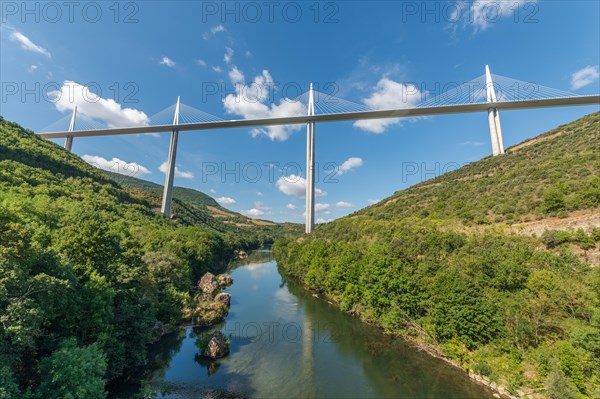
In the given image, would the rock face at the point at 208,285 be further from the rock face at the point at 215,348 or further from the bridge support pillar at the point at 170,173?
the bridge support pillar at the point at 170,173

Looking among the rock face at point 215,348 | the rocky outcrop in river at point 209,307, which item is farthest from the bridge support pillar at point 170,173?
the rock face at point 215,348

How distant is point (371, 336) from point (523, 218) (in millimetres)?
17082

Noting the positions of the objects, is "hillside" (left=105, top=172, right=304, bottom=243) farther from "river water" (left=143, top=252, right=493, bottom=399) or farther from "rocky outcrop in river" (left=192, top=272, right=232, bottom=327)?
"river water" (left=143, top=252, right=493, bottom=399)

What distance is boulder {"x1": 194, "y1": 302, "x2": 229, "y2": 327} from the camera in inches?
838

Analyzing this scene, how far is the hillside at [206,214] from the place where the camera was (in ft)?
275

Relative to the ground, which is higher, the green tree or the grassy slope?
the grassy slope

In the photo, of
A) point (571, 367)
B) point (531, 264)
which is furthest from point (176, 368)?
point (531, 264)

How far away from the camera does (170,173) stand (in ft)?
191

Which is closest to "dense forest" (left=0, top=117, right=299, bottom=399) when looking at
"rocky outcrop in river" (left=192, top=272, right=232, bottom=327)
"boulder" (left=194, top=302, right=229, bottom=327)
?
"boulder" (left=194, top=302, right=229, bottom=327)

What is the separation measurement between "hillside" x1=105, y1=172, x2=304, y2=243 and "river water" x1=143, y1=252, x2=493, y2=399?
54169 mm

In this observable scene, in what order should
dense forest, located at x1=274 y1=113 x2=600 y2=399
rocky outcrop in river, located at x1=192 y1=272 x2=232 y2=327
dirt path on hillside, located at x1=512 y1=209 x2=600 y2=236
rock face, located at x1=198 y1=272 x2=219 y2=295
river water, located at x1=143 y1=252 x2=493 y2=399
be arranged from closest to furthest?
dense forest, located at x1=274 y1=113 x2=600 y2=399
river water, located at x1=143 y1=252 x2=493 y2=399
dirt path on hillside, located at x1=512 y1=209 x2=600 y2=236
rocky outcrop in river, located at x1=192 y1=272 x2=232 y2=327
rock face, located at x1=198 y1=272 x2=219 y2=295

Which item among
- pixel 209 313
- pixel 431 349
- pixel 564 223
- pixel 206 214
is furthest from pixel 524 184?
pixel 206 214

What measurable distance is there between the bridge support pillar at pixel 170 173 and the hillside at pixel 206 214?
747 centimetres

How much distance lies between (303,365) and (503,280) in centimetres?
1304
